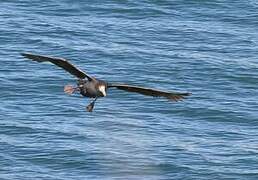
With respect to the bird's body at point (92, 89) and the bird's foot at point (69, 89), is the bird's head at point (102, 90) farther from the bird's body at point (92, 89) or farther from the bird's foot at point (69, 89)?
the bird's foot at point (69, 89)

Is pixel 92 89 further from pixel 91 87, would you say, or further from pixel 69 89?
pixel 69 89

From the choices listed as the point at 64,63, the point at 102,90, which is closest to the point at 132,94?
the point at 64,63

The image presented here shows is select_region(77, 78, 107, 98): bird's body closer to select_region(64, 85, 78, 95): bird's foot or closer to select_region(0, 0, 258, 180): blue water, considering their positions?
select_region(64, 85, 78, 95): bird's foot

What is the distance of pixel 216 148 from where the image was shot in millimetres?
57031

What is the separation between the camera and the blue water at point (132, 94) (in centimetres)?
5481

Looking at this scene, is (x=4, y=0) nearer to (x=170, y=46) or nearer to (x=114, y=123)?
(x=170, y=46)

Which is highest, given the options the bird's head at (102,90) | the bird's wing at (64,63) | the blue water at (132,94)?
the bird's wing at (64,63)

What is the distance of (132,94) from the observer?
63.6m

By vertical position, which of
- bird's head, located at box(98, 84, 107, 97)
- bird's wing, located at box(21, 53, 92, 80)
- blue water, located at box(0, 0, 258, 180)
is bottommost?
blue water, located at box(0, 0, 258, 180)

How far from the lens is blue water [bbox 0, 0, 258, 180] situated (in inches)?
2158

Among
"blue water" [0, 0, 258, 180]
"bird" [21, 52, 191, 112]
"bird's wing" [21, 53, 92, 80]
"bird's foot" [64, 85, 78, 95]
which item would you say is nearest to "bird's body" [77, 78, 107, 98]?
"bird" [21, 52, 191, 112]

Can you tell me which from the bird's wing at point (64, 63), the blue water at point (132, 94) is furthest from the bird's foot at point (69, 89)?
the blue water at point (132, 94)

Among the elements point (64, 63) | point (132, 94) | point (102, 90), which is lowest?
point (132, 94)

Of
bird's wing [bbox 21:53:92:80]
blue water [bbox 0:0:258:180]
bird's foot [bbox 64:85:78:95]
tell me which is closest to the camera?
Answer: bird's foot [bbox 64:85:78:95]
